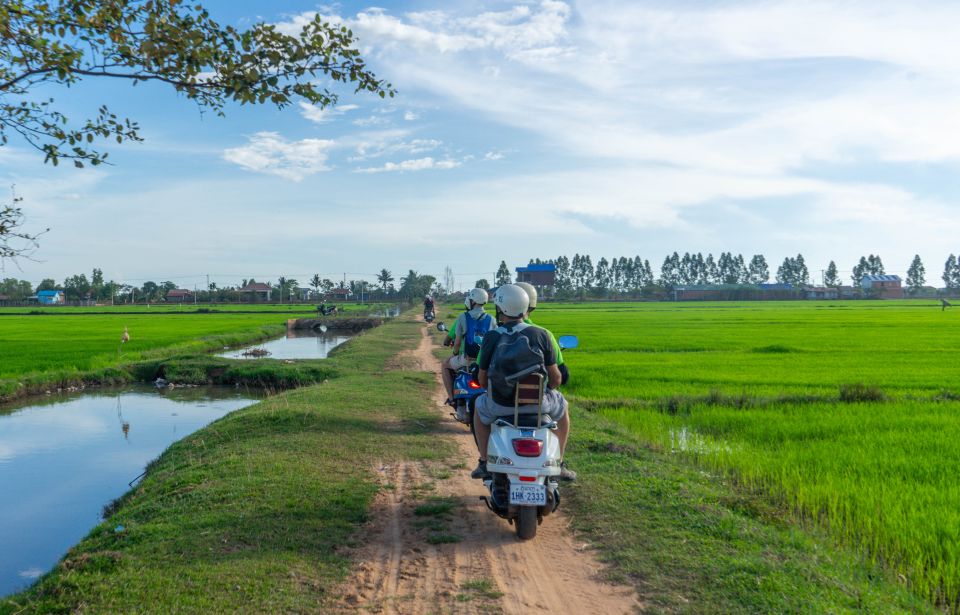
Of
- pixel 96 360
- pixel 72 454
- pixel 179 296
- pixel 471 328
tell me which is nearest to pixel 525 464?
pixel 471 328

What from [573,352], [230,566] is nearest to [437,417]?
[230,566]

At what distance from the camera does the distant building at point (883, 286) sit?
4461 inches

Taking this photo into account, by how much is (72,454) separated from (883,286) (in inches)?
5313

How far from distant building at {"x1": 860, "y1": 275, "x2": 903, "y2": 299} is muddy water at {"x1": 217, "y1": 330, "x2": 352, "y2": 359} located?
344 feet

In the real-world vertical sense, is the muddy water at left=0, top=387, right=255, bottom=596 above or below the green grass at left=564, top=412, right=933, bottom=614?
below

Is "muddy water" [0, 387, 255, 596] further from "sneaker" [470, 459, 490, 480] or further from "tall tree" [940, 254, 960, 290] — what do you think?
"tall tree" [940, 254, 960, 290]

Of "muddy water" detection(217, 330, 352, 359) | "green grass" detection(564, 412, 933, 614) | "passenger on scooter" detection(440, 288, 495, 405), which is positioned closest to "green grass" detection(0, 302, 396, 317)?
"muddy water" detection(217, 330, 352, 359)

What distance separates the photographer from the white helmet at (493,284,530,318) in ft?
16.5

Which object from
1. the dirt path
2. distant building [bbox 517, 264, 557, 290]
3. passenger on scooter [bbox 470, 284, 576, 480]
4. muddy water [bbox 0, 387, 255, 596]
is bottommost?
muddy water [bbox 0, 387, 255, 596]

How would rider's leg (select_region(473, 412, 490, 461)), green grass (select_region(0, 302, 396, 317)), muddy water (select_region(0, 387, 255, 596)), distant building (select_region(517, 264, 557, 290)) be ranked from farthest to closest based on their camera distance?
distant building (select_region(517, 264, 557, 290)) → green grass (select_region(0, 302, 396, 317)) → muddy water (select_region(0, 387, 255, 596)) → rider's leg (select_region(473, 412, 490, 461))

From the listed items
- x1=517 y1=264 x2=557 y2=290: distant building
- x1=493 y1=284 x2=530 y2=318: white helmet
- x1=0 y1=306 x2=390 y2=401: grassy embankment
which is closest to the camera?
x1=493 y1=284 x2=530 y2=318: white helmet

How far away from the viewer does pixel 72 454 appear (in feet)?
33.1

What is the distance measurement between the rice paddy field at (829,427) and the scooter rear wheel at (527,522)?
226cm

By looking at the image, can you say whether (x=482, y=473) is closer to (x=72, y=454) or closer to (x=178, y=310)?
(x=72, y=454)
